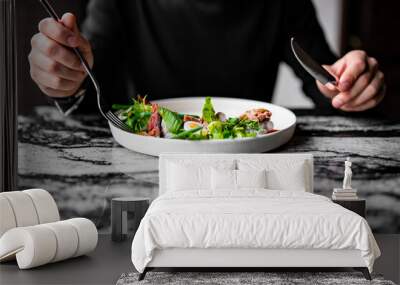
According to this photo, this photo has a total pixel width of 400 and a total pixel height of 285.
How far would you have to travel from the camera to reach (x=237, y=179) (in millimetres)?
5121

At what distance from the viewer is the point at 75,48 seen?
5.50 m

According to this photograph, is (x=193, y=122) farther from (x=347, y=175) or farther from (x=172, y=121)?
(x=347, y=175)

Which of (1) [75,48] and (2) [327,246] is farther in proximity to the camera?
(1) [75,48]

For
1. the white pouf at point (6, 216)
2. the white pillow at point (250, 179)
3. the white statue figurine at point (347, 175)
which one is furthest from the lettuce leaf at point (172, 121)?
the white pouf at point (6, 216)

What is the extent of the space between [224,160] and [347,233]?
1.53 m

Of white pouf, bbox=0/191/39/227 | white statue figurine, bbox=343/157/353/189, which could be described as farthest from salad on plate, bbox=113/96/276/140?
white pouf, bbox=0/191/39/227

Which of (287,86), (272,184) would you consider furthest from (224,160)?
(287,86)

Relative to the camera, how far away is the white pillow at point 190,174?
204 inches

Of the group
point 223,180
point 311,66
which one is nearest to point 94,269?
point 223,180

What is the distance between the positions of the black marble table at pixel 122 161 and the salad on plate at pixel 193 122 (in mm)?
245

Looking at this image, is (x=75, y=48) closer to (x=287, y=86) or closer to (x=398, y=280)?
(x=287, y=86)

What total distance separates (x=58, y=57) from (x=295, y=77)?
1.90 meters

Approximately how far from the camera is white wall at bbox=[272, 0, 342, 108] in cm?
562

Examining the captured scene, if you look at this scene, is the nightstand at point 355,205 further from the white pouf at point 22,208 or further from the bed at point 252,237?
the white pouf at point 22,208
